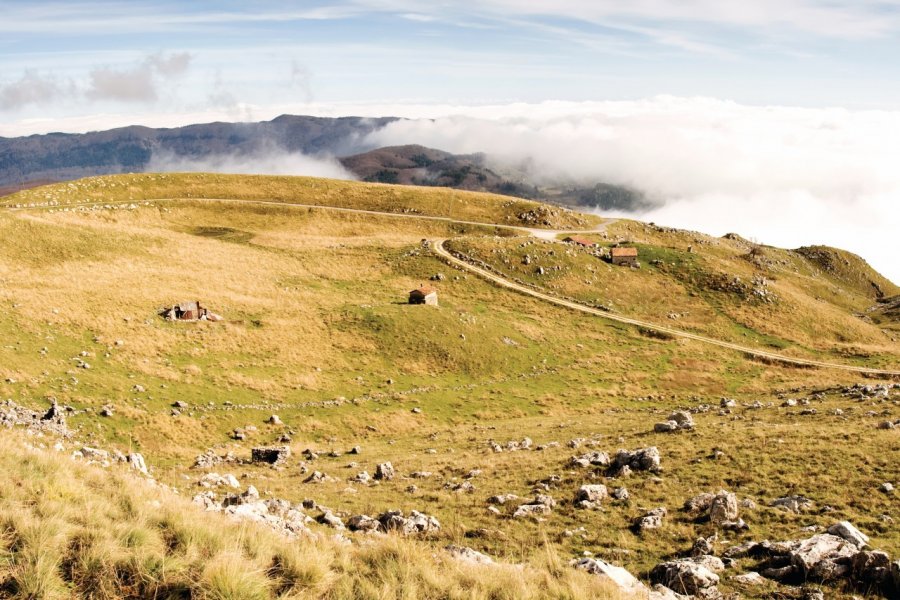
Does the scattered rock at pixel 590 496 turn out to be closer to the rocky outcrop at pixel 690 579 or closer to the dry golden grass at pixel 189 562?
the rocky outcrop at pixel 690 579

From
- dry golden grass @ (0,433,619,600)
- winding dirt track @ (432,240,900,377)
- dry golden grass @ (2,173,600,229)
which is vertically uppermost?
dry golden grass @ (2,173,600,229)

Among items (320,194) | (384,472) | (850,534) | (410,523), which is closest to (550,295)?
(384,472)

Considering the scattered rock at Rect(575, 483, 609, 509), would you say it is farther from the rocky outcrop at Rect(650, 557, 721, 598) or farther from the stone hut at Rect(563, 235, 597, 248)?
the stone hut at Rect(563, 235, 597, 248)

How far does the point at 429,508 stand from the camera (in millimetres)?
20438

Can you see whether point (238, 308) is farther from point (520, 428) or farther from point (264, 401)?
point (520, 428)

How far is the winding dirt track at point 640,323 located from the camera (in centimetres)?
6750

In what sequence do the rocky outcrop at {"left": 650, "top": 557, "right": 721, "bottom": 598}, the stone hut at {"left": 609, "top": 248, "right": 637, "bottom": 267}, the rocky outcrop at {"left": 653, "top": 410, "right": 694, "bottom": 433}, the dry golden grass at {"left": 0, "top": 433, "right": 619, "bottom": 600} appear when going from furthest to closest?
1. the stone hut at {"left": 609, "top": 248, "right": 637, "bottom": 267}
2. the rocky outcrop at {"left": 653, "top": 410, "right": 694, "bottom": 433}
3. the rocky outcrop at {"left": 650, "top": 557, "right": 721, "bottom": 598}
4. the dry golden grass at {"left": 0, "top": 433, "right": 619, "bottom": 600}

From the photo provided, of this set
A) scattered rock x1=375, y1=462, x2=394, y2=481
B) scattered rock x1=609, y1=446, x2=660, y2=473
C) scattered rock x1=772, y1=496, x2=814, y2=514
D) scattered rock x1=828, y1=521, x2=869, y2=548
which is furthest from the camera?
scattered rock x1=375, y1=462, x2=394, y2=481

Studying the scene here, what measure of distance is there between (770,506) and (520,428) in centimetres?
2293

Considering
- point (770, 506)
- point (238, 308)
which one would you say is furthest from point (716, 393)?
point (238, 308)

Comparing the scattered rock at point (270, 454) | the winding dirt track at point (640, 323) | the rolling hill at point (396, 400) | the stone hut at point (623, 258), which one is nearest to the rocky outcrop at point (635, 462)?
the rolling hill at point (396, 400)

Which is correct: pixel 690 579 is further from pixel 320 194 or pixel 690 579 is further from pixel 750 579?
pixel 320 194

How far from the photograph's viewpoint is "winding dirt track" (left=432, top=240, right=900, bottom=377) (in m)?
67.5

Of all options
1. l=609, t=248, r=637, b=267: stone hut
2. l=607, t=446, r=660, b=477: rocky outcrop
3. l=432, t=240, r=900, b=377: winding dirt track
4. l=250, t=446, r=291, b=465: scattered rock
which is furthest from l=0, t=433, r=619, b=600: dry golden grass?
l=609, t=248, r=637, b=267: stone hut
